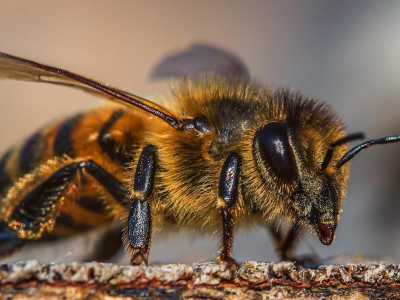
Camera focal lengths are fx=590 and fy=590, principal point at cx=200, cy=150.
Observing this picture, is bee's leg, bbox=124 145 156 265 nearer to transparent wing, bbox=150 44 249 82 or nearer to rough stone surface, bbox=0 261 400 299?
rough stone surface, bbox=0 261 400 299

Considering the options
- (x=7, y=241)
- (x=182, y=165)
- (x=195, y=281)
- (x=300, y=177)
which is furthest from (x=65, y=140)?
(x=195, y=281)

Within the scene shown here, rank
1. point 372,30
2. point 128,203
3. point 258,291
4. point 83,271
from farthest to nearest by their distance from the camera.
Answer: point 372,30 → point 128,203 → point 258,291 → point 83,271

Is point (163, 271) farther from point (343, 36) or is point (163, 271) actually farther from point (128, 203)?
point (343, 36)

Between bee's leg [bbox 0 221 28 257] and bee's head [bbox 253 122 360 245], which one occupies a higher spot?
bee's head [bbox 253 122 360 245]

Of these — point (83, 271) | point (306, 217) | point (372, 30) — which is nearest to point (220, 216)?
point (306, 217)

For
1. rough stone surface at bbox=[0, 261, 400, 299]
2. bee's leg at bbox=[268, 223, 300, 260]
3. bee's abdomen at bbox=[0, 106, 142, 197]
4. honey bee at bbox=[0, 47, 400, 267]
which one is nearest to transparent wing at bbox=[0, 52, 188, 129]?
honey bee at bbox=[0, 47, 400, 267]

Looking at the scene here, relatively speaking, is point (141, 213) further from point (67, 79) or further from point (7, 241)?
→ point (7, 241)
